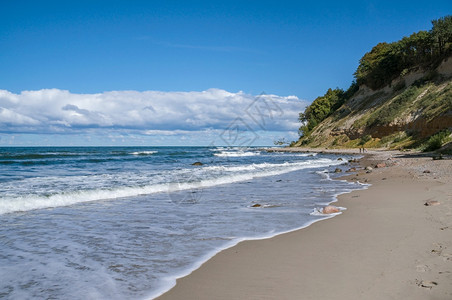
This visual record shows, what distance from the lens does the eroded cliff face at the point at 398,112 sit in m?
34.2

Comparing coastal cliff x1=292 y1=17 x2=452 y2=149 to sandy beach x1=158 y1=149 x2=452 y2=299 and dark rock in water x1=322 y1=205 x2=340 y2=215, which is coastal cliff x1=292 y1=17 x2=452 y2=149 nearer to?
dark rock in water x1=322 y1=205 x2=340 y2=215

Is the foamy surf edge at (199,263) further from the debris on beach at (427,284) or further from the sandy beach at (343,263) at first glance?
the debris on beach at (427,284)

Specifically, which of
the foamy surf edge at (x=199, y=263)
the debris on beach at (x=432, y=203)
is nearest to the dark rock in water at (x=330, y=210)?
the foamy surf edge at (x=199, y=263)

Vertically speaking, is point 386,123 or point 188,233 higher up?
point 386,123

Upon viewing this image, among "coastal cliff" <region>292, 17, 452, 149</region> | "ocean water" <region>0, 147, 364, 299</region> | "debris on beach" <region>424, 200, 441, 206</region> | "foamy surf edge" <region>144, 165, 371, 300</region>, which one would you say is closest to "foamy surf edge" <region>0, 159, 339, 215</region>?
"ocean water" <region>0, 147, 364, 299</region>

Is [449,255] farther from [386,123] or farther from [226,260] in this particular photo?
[386,123]

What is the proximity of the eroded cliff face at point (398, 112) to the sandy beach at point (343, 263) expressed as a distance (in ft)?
91.6

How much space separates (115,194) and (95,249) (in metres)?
6.70

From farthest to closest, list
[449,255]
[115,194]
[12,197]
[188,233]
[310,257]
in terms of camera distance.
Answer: [115,194] < [12,197] < [188,233] < [310,257] < [449,255]

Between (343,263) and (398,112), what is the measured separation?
42010 mm

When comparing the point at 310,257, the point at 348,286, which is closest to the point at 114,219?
the point at 310,257

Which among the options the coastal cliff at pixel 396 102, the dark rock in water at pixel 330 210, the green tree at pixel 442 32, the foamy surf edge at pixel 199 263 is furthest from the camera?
the green tree at pixel 442 32

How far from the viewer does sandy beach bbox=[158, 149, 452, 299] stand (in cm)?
331

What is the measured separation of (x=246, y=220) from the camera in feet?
23.7
